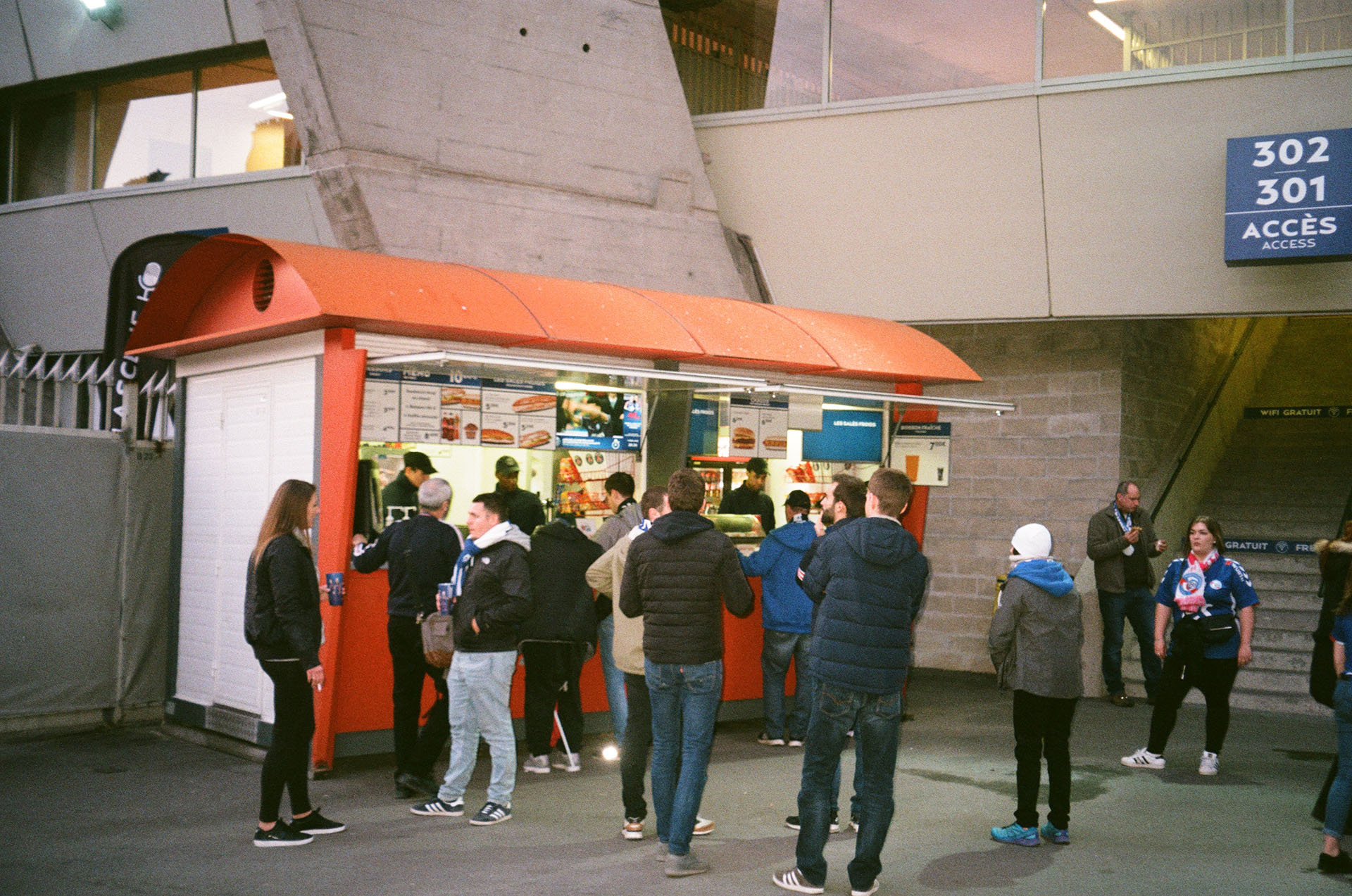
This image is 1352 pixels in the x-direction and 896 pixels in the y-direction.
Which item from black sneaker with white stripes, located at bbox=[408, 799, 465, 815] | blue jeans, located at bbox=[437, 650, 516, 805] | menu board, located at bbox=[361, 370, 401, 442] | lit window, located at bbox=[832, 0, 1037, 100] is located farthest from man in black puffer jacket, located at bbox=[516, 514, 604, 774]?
lit window, located at bbox=[832, 0, 1037, 100]

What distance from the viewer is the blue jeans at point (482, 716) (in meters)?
6.87

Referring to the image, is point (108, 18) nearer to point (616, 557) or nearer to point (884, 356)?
point (884, 356)

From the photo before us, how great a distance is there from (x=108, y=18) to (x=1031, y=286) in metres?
10.6

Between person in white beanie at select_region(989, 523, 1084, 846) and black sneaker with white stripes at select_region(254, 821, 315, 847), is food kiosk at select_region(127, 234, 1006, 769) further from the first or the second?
person in white beanie at select_region(989, 523, 1084, 846)

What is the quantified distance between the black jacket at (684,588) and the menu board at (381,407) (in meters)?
3.03

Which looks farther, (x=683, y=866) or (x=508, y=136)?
(x=508, y=136)

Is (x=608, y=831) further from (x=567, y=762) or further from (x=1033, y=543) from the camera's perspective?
(x=1033, y=543)

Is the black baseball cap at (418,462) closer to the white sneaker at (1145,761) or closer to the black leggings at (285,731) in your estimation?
the black leggings at (285,731)

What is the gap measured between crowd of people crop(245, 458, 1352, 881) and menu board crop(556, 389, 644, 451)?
1082 millimetres

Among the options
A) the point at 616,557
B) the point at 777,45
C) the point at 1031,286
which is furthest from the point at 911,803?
the point at 777,45

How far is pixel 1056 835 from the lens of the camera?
22.4 ft

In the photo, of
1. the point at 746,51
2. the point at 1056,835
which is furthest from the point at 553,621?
the point at 746,51

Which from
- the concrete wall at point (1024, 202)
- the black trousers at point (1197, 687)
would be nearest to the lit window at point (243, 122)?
the concrete wall at point (1024, 202)

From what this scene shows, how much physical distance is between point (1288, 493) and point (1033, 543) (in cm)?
921
